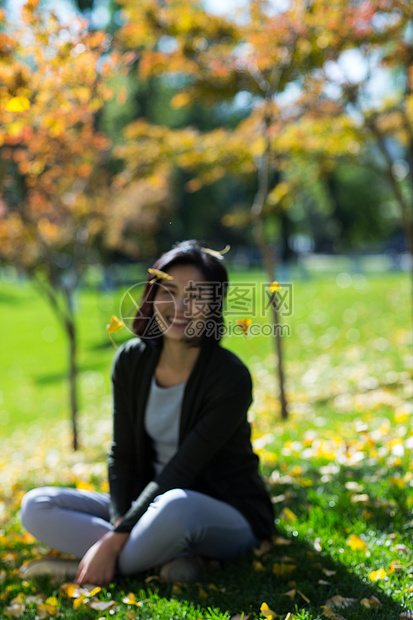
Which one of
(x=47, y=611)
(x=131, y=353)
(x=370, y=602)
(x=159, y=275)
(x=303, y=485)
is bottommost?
(x=47, y=611)

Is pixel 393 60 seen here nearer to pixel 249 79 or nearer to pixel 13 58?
pixel 249 79

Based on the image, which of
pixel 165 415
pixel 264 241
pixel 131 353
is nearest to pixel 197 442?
pixel 165 415

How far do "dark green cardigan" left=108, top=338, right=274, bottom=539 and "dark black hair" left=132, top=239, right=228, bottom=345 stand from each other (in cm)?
7

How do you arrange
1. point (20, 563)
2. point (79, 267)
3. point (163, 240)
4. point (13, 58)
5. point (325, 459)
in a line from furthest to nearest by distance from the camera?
point (163, 240) < point (79, 267) < point (13, 58) < point (325, 459) < point (20, 563)

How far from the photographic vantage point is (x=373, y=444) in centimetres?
361

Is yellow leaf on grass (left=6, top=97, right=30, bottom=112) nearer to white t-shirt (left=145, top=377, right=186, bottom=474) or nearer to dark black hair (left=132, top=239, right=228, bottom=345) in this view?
dark black hair (left=132, top=239, right=228, bottom=345)

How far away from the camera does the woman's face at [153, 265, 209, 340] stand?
2.38 metres

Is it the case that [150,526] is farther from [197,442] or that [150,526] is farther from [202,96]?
[202,96]

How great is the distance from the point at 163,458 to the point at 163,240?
28.2 metres

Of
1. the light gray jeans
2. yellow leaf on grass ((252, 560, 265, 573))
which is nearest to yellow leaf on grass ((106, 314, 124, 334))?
the light gray jeans

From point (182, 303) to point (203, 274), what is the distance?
14 cm

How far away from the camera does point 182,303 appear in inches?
94.2

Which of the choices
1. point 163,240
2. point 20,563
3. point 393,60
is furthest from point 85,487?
point 163,240

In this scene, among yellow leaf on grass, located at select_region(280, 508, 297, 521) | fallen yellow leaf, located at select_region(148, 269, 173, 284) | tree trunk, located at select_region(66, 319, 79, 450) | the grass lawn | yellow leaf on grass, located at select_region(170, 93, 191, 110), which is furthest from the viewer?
yellow leaf on grass, located at select_region(170, 93, 191, 110)
